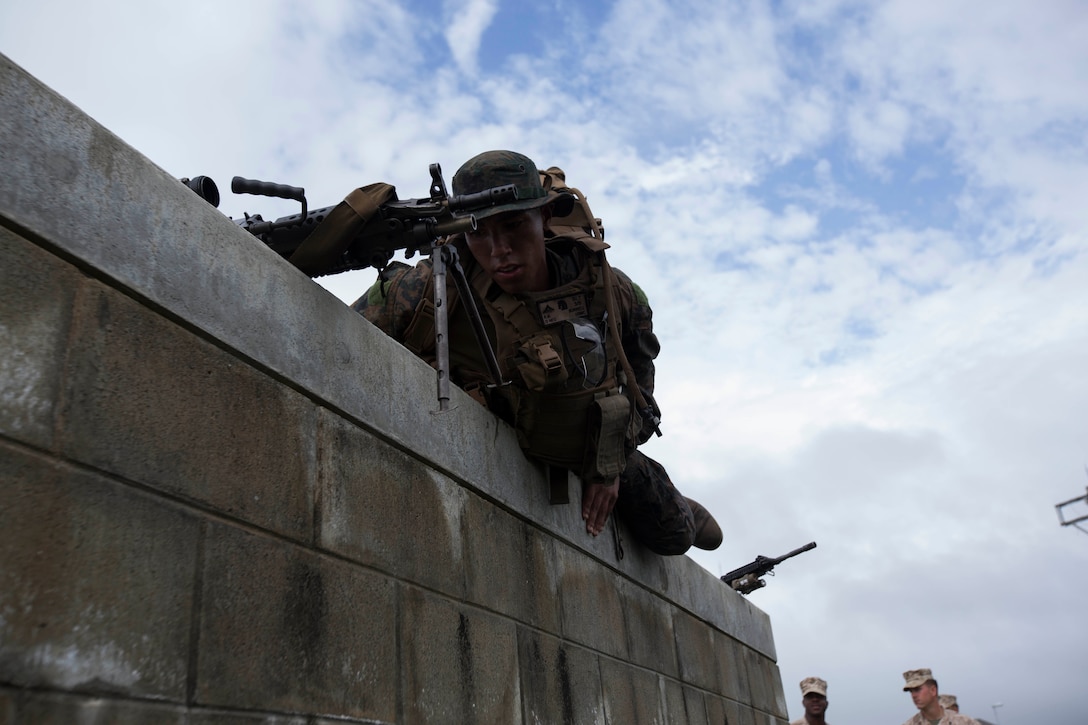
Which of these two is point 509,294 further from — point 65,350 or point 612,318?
point 65,350

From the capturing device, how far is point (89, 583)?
1636 mm

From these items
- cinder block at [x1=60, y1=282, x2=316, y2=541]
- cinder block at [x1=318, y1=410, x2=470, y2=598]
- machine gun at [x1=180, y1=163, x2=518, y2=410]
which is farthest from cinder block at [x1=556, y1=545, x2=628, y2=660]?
Result: cinder block at [x1=60, y1=282, x2=316, y2=541]

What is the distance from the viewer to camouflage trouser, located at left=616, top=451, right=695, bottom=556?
4.33 meters

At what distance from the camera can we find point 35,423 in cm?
162

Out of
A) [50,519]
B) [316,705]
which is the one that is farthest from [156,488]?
[316,705]

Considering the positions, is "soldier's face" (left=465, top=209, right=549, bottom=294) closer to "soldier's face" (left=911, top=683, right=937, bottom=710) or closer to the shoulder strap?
the shoulder strap

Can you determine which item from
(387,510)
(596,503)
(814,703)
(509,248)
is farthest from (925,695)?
(387,510)

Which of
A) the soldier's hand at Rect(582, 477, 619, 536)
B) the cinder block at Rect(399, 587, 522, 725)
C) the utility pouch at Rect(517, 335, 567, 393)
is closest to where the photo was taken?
the cinder block at Rect(399, 587, 522, 725)

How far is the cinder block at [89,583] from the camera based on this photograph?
1524 millimetres

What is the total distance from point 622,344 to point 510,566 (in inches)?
45.9

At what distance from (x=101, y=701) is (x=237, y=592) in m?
0.37

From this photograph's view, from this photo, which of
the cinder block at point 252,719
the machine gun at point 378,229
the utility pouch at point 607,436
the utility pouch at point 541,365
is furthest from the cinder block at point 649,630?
the cinder block at point 252,719

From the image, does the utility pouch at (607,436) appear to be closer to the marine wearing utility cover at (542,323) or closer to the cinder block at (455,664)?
the marine wearing utility cover at (542,323)

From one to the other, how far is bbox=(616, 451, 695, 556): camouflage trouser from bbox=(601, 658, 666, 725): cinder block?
0.59 meters
